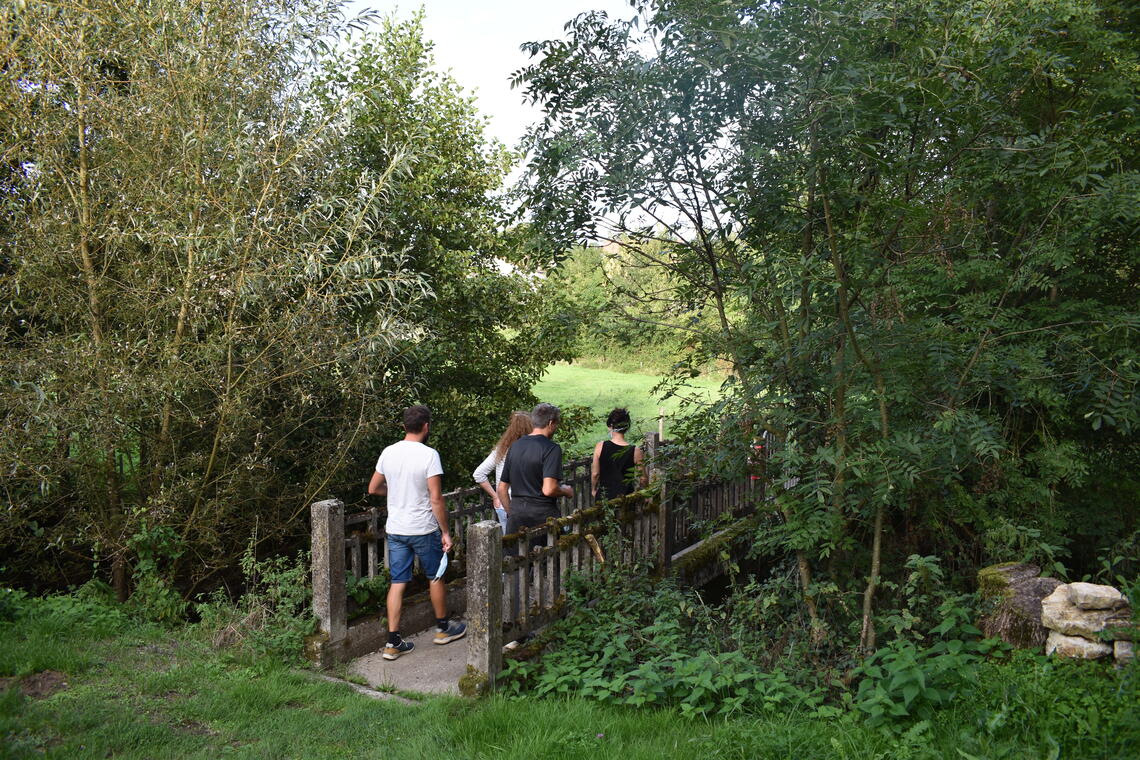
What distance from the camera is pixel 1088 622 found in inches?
177

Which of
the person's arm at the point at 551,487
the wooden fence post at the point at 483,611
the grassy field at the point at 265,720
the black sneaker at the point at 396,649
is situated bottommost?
the black sneaker at the point at 396,649

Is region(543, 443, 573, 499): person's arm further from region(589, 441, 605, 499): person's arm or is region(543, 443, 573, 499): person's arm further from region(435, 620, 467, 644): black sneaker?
region(435, 620, 467, 644): black sneaker

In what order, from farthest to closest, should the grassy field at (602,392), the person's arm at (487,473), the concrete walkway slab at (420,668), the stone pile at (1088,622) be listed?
the grassy field at (602,392), the person's arm at (487,473), the concrete walkway slab at (420,668), the stone pile at (1088,622)

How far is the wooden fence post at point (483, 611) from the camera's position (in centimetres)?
544

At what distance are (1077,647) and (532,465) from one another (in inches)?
156

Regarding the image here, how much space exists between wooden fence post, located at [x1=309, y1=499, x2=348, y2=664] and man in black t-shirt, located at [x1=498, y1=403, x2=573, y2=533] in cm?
144

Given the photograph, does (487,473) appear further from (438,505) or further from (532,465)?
(438,505)

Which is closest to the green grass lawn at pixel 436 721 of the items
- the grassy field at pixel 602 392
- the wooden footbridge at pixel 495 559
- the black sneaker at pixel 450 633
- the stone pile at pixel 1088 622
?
the stone pile at pixel 1088 622

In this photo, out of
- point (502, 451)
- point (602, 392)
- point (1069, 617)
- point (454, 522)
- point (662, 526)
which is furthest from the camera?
point (602, 392)

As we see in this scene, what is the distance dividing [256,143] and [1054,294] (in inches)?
302

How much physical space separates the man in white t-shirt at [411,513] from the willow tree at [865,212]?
205cm

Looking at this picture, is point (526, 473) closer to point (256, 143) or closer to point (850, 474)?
point (850, 474)

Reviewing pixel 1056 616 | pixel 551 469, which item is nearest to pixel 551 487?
pixel 551 469

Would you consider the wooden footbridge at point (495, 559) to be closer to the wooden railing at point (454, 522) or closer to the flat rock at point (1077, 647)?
the wooden railing at point (454, 522)
